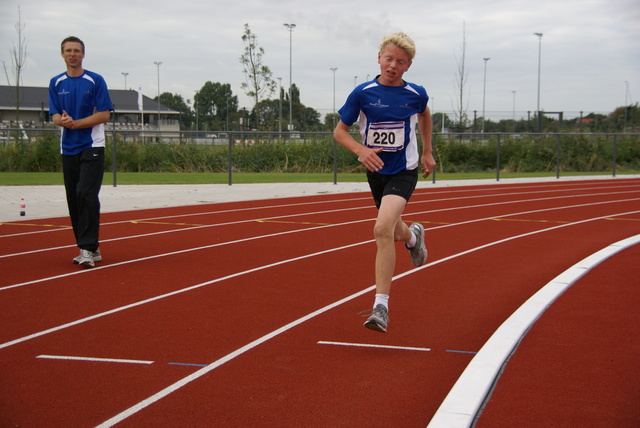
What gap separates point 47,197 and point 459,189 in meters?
9.93

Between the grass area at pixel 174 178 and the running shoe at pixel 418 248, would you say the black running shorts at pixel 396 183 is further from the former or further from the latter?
the grass area at pixel 174 178

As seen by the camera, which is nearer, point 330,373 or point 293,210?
point 330,373

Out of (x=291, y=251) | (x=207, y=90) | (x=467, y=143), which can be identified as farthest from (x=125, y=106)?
(x=291, y=251)

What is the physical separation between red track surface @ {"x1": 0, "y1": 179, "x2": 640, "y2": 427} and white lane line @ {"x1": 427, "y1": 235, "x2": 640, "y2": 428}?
0.07m

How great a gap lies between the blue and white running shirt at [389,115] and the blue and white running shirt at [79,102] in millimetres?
3128

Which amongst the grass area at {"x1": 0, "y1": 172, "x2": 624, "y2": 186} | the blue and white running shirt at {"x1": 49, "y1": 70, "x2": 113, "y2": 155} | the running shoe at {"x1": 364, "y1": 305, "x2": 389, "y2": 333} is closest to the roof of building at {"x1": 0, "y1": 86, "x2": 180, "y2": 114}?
the grass area at {"x1": 0, "y1": 172, "x2": 624, "y2": 186}

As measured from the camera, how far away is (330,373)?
3889mm

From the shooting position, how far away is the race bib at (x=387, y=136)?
5027mm

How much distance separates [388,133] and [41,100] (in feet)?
234

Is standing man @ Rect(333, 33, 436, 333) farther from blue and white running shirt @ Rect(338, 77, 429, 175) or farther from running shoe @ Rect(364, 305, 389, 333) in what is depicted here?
running shoe @ Rect(364, 305, 389, 333)

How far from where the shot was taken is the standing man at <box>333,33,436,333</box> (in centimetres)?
484

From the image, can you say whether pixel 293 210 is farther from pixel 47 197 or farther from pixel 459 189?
pixel 459 189

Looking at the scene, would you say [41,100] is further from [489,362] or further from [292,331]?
[489,362]

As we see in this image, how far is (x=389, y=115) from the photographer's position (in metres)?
5.00
